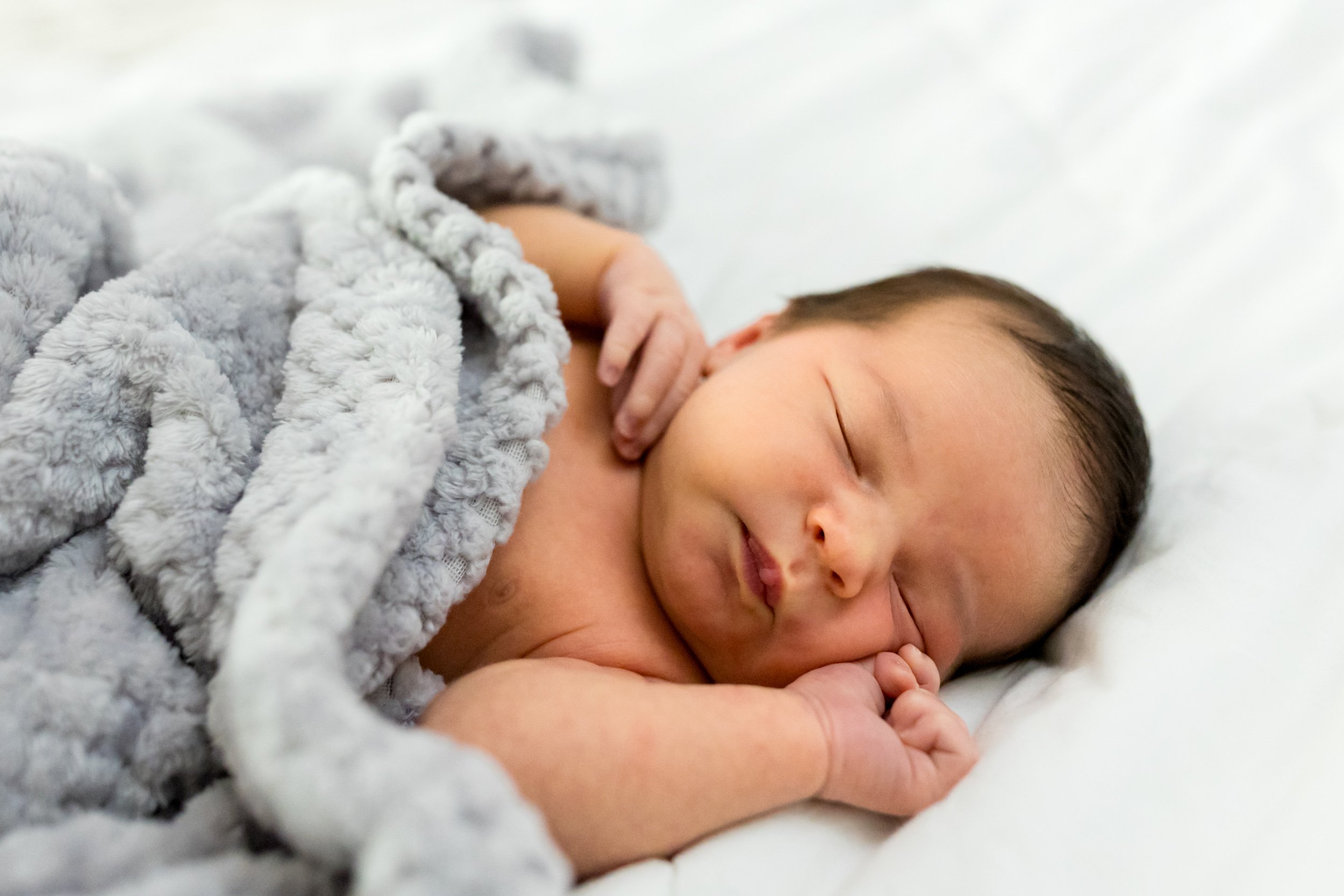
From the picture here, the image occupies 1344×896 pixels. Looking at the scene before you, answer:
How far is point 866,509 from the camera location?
0.88 m

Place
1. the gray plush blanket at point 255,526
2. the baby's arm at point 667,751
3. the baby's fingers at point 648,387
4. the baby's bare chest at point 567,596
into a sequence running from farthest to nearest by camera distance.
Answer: the baby's fingers at point 648,387, the baby's bare chest at point 567,596, the baby's arm at point 667,751, the gray plush blanket at point 255,526

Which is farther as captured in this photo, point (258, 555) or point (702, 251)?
point (702, 251)

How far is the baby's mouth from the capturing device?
851 mm

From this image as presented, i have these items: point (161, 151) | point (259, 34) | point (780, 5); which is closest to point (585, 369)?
point (161, 151)

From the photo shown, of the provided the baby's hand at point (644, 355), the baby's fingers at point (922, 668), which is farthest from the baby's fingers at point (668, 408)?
the baby's fingers at point (922, 668)

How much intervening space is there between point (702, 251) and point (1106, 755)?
3.19 feet

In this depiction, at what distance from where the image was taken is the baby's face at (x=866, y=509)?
2.84 ft

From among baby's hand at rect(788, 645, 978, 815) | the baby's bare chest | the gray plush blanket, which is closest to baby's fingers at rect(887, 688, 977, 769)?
baby's hand at rect(788, 645, 978, 815)

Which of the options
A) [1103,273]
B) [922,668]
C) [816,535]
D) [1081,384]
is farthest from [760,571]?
[1103,273]

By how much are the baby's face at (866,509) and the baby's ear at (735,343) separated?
101 millimetres

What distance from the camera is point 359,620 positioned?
736mm

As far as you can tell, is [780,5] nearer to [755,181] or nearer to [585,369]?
[755,181]

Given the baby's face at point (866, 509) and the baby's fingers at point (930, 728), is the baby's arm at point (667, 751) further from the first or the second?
the baby's face at point (866, 509)

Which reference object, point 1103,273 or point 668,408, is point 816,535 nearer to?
point 668,408
